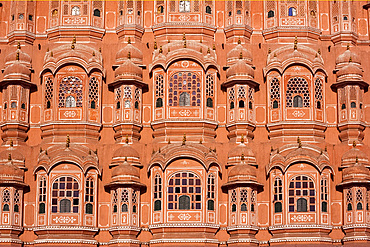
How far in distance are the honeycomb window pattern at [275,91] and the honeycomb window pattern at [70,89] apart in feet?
31.0

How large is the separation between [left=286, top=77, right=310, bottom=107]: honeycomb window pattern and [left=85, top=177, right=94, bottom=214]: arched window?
10393 millimetres

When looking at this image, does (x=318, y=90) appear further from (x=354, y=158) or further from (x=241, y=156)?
(x=241, y=156)

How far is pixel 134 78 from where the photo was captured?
4497 centimetres

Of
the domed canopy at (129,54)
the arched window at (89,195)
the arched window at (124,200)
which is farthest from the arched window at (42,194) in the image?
the domed canopy at (129,54)

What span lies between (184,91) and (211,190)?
521 cm

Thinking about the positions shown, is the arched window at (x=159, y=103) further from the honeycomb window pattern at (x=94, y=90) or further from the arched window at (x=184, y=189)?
the arched window at (x=184, y=189)

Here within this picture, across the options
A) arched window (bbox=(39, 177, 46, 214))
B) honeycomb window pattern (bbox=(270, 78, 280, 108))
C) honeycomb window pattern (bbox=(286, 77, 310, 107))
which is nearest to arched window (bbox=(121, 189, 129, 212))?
arched window (bbox=(39, 177, 46, 214))

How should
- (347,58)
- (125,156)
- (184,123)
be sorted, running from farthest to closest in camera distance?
(347,58)
(184,123)
(125,156)

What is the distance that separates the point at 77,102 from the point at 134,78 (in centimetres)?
309

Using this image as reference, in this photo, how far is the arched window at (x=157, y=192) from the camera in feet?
142

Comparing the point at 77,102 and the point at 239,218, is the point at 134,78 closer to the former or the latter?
the point at 77,102

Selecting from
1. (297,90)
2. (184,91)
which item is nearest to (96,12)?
(184,91)

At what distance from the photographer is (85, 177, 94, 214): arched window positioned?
1708 inches

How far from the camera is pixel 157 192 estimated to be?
43469 mm
